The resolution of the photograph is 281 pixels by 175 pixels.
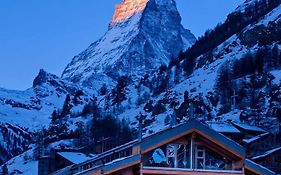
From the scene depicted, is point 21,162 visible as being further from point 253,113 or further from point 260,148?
point 260,148

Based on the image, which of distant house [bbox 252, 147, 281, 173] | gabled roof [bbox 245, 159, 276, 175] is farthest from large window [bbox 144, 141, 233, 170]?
distant house [bbox 252, 147, 281, 173]

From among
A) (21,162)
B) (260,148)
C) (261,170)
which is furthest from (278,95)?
(261,170)

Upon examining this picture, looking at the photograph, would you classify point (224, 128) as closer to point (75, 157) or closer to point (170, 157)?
point (75, 157)

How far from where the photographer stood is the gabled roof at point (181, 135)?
76.5ft

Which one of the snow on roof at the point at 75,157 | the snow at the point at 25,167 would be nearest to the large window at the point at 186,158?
the snow on roof at the point at 75,157

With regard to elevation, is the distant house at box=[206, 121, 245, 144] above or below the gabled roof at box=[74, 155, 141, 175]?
above

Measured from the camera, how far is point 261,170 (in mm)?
24984

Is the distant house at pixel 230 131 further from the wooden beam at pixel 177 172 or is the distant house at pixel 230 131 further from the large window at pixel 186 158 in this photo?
the wooden beam at pixel 177 172

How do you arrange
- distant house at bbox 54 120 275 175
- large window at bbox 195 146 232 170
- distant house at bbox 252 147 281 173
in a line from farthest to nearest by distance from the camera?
distant house at bbox 252 147 281 173
large window at bbox 195 146 232 170
distant house at bbox 54 120 275 175

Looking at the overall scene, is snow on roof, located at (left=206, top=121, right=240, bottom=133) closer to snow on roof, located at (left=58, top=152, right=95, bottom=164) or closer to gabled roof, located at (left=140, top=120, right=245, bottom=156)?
snow on roof, located at (left=58, top=152, right=95, bottom=164)

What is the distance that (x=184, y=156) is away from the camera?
24.1 m

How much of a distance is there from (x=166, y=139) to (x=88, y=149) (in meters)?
41.6

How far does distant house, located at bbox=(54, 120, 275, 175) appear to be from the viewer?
2333 cm

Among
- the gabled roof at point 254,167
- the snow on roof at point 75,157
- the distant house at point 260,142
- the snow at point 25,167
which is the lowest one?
the gabled roof at point 254,167
